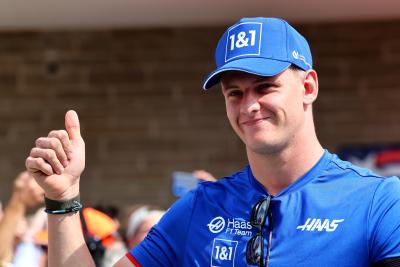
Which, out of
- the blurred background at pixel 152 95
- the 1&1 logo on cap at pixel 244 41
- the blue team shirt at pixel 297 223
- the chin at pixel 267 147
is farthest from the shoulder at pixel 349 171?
the blurred background at pixel 152 95

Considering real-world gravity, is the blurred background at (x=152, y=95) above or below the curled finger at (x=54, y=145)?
above

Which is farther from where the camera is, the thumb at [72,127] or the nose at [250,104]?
the thumb at [72,127]

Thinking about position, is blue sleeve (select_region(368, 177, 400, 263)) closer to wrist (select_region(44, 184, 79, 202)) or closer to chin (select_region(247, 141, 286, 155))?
chin (select_region(247, 141, 286, 155))

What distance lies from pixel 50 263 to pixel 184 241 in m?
0.43

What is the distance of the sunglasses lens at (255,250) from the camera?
2188 mm

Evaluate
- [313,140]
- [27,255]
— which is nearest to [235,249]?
[313,140]

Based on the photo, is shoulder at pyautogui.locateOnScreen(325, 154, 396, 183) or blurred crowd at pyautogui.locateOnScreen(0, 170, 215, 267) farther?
blurred crowd at pyautogui.locateOnScreen(0, 170, 215, 267)

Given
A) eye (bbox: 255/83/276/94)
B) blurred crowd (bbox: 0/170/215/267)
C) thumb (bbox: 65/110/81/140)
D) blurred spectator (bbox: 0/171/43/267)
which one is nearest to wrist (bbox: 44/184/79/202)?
thumb (bbox: 65/110/81/140)

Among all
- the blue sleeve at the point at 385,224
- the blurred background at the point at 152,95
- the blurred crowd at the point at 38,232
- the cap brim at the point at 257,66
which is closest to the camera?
the blue sleeve at the point at 385,224

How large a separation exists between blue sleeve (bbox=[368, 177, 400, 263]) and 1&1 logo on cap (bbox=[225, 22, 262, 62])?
0.57 metres

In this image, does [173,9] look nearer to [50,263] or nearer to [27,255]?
[27,255]

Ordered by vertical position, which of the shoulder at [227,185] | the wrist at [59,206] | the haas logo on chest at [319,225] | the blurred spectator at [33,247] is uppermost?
the shoulder at [227,185]

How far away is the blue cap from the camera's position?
2275mm

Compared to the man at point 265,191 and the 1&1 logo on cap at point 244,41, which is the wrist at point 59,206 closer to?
the man at point 265,191
